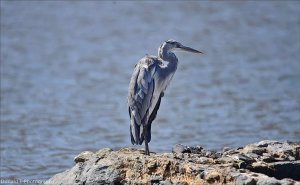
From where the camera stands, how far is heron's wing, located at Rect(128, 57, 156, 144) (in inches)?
380

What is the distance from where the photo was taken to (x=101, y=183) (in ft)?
29.1

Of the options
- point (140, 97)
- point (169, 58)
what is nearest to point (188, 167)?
point (140, 97)

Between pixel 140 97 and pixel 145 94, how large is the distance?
0.23ft

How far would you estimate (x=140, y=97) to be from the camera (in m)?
9.66

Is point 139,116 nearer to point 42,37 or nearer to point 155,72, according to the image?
point 155,72

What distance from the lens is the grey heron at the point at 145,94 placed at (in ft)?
31.7

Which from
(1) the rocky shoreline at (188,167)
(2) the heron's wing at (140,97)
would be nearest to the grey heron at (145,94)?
(2) the heron's wing at (140,97)

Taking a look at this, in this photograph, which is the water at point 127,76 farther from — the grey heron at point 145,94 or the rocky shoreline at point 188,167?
the rocky shoreline at point 188,167

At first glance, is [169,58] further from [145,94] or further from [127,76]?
[127,76]

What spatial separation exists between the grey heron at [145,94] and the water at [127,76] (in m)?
2.79

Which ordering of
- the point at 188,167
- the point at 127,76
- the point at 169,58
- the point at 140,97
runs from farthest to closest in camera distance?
the point at 127,76
the point at 169,58
the point at 140,97
the point at 188,167

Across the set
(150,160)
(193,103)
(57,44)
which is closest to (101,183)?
(150,160)

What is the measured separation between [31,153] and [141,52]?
24.6 ft

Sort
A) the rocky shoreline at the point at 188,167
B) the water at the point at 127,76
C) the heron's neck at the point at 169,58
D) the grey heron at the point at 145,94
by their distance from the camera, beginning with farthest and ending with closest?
the water at the point at 127,76 → the heron's neck at the point at 169,58 → the grey heron at the point at 145,94 → the rocky shoreline at the point at 188,167
